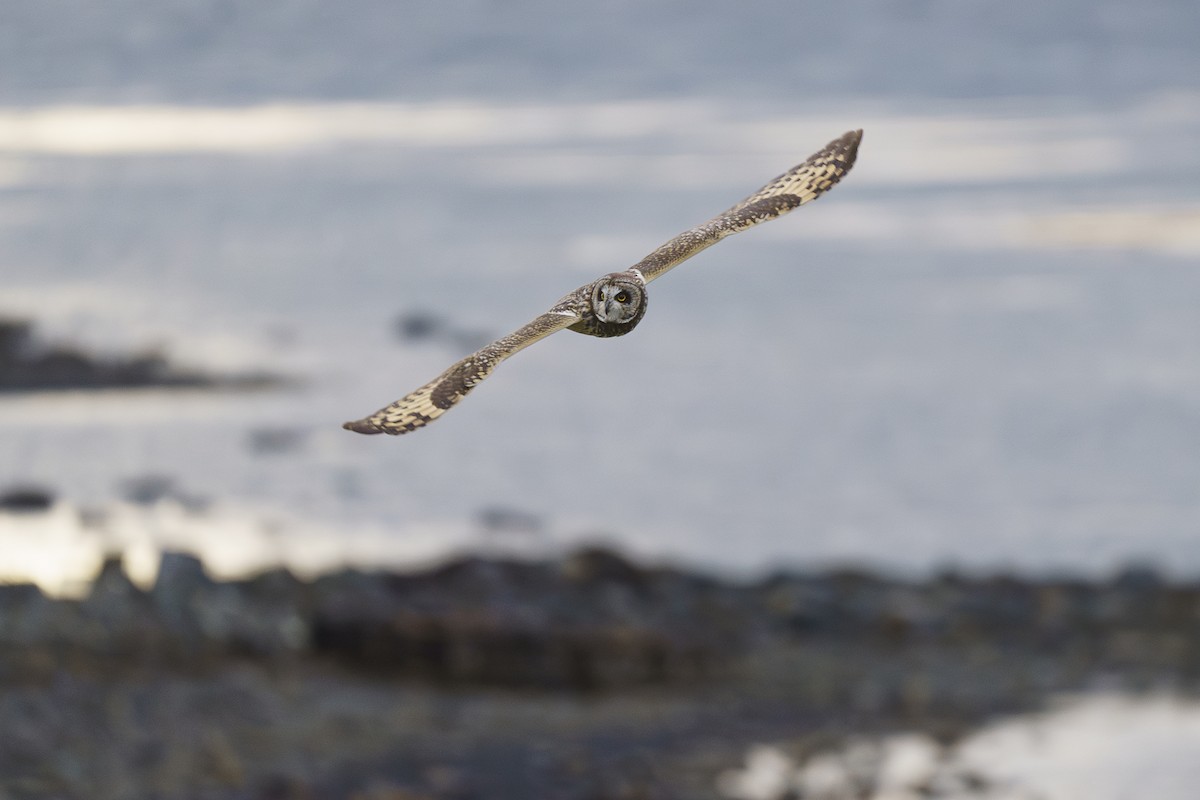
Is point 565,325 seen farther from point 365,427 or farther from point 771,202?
point 771,202

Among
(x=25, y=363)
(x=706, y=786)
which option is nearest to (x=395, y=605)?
(x=706, y=786)

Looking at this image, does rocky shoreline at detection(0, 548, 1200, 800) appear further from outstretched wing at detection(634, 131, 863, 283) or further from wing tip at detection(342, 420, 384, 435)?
wing tip at detection(342, 420, 384, 435)

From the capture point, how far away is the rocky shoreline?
87.8ft

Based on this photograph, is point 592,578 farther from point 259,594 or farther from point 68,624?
point 68,624

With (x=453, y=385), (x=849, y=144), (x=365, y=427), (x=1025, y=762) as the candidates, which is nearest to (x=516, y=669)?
(x=1025, y=762)

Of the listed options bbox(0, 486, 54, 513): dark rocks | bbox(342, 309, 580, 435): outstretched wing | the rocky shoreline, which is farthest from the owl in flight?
bbox(0, 486, 54, 513): dark rocks

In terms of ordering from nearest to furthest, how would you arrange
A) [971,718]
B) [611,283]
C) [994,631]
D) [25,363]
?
[611,283] < [971,718] < [994,631] < [25,363]

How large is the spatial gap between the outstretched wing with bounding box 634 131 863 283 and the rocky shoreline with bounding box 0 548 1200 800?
55.5 ft

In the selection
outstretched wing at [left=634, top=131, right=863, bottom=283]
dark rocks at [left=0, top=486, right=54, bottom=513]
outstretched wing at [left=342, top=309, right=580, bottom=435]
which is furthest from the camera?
dark rocks at [left=0, top=486, right=54, bottom=513]

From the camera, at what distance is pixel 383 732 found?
28.6 m

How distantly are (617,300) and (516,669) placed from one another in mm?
23102

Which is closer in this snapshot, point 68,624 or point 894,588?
point 68,624

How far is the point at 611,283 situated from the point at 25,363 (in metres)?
50.9

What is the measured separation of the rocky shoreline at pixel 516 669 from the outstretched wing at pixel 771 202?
1691 centimetres
